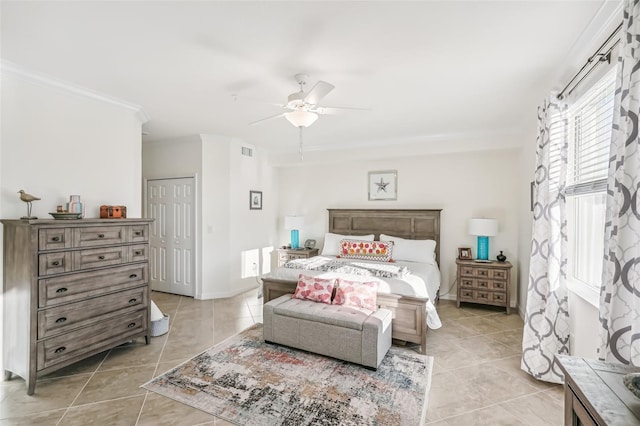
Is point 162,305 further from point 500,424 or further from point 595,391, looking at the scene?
point 595,391

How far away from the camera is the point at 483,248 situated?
456 cm

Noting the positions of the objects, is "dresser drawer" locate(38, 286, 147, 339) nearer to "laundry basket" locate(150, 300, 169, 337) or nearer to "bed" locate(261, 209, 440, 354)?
"laundry basket" locate(150, 300, 169, 337)

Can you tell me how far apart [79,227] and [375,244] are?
371 centimetres

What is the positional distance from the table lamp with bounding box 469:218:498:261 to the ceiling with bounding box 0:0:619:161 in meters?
1.56

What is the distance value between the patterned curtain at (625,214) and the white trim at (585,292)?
721 mm

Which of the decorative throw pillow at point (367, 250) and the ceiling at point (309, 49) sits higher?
the ceiling at point (309, 49)

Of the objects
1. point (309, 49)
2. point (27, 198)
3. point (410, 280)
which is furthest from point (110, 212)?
point (410, 280)

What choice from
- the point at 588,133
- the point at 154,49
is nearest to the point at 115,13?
the point at 154,49

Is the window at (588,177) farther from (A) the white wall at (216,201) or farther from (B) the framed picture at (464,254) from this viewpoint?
(A) the white wall at (216,201)

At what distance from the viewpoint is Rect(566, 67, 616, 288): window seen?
2.16 metres

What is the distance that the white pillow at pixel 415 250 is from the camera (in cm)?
453

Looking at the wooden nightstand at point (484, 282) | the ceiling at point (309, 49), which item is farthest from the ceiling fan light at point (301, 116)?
the wooden nightstand at point (484, 282)

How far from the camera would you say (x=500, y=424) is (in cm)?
206

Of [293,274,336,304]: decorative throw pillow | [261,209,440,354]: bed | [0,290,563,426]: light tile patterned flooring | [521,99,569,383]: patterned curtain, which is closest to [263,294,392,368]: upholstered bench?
[293,274,336,304]: decorative throw pillow
